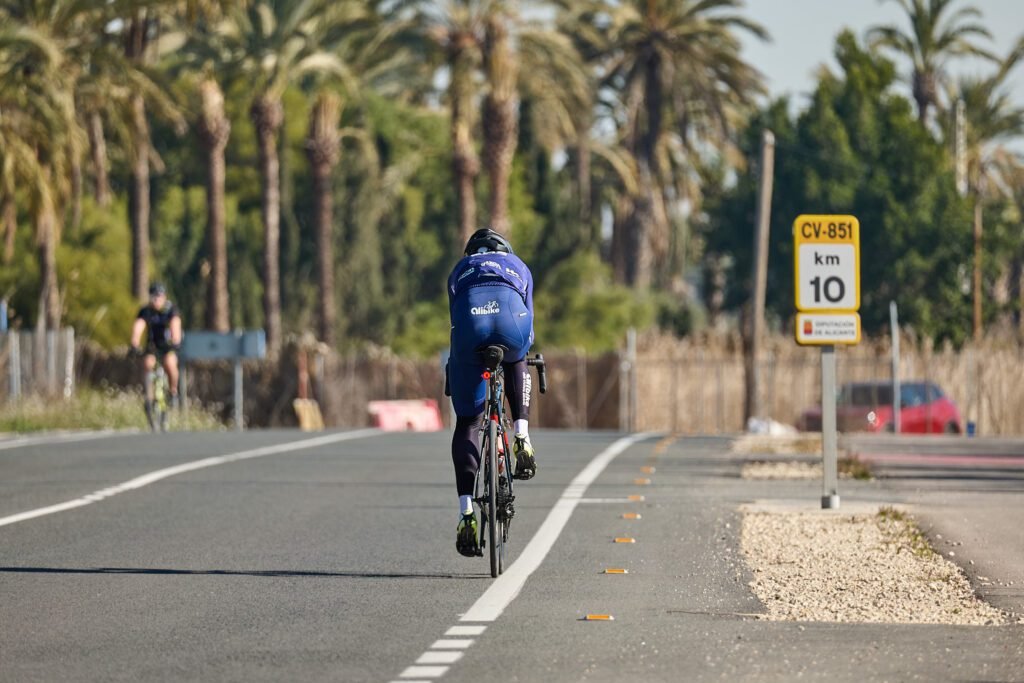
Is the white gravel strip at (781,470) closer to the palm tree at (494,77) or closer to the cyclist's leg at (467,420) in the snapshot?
the cyclist's leg at (467,420)

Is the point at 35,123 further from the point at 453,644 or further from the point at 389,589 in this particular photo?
the point at 453,644

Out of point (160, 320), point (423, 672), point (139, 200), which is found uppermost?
point (139, 200)

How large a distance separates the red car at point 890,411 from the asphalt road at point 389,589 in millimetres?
19141

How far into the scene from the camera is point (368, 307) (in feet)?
184

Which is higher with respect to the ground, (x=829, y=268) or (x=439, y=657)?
(x=829, y=268)

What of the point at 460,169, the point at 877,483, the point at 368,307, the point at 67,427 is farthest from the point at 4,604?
the point at 368,307

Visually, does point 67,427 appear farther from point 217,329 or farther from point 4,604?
point 4,604

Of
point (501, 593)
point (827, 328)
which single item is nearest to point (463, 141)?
point (827, 328)

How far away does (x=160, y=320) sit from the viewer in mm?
24922

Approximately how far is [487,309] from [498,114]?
125ft

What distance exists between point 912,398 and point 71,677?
31.1 m

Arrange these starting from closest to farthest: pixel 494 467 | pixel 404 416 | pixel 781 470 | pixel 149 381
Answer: pixel 494 467 → pixel 781 470 → pixel 149 381 → pixel 404 416

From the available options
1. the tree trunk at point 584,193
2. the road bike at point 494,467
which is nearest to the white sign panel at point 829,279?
the road bike at point 494,467

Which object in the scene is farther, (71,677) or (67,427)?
(67,427)
